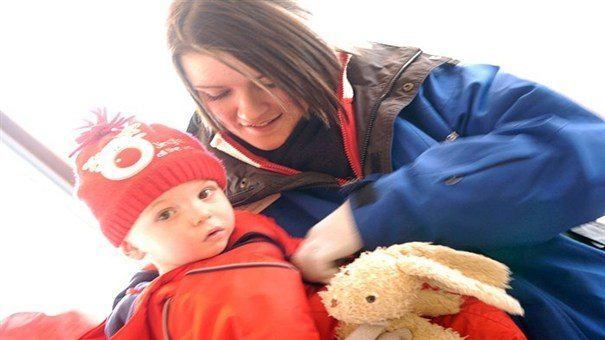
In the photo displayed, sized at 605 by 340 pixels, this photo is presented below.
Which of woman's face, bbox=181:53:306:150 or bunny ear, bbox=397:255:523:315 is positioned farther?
woman's face, bbox=181:53:306:150

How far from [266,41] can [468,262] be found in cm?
49

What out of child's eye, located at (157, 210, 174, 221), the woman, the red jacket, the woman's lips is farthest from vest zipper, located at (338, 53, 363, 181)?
child's eye, located at (157, 210, 174, 221)

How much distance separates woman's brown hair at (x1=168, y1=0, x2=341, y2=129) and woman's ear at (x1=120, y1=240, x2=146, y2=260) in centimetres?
36

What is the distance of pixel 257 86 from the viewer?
2.76ft

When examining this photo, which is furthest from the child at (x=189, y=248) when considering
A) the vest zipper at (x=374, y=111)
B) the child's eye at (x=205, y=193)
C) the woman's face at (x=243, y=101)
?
the vest zipper at (x=374, y=111)

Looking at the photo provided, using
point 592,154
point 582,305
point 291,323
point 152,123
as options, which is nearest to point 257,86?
point 152,123

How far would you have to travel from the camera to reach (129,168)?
76cm

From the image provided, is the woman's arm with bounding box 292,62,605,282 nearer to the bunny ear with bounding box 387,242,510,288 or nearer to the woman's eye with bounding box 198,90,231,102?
the bunny ear with bounding box 387,242,510,288

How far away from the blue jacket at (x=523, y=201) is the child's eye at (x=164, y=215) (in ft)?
0.97

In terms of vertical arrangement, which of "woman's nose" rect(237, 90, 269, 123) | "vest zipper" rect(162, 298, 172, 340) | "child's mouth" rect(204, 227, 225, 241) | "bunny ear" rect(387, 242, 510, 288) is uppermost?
"woman's nose" rect(237, 90, 269, 123)

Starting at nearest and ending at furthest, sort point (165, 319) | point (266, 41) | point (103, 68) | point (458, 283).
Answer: point (458, 283)
point (165, 319)
point (266, 41)
point (103, 68)

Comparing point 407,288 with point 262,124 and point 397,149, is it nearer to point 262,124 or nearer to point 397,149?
point 397,149

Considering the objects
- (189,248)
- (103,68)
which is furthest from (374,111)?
(103,68)

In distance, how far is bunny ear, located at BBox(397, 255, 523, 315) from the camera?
0.56 m
